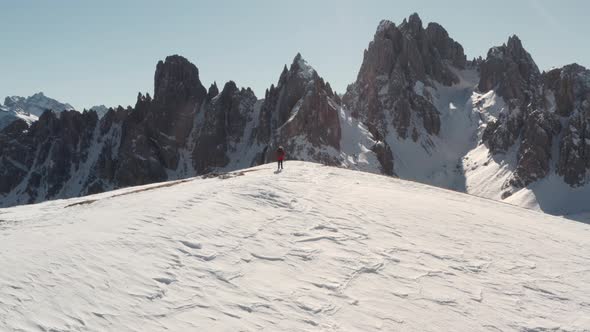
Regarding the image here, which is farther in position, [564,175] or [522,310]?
[564,175]

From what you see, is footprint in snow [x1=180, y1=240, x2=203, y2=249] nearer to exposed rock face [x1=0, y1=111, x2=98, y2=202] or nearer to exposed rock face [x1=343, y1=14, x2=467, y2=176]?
exposed rock face [x1=343, y1=14, x2=467, y2=176]

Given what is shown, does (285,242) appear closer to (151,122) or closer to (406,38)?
(151,122)

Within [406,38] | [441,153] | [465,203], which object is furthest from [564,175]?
[465,203]

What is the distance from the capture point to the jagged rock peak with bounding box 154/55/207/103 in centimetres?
15962

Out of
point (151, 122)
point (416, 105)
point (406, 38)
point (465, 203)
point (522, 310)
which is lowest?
point (522, 310)

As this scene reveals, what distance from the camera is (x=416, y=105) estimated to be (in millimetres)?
181750

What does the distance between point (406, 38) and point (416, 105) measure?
27.2 meters

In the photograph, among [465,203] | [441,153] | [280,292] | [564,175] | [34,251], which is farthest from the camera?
[441,153]

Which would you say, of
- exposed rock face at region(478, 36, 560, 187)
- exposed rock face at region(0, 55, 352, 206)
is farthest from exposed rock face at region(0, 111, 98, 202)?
exposed rock face at region(478, 36, 560, 187)

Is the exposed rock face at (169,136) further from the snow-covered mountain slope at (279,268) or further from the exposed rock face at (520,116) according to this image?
the snow-covered mountain slope at (279,268)

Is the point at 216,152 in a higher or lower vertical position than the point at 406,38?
lower

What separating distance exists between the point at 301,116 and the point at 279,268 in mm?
107239

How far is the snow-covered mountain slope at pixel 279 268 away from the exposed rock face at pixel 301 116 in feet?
305

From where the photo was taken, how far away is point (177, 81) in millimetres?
161875
